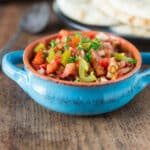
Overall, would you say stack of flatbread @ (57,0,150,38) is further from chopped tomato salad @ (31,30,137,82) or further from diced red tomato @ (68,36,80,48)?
diced red tomato @ (68,36,80,48)

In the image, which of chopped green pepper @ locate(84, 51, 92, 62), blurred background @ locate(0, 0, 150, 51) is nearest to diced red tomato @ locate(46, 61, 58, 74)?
chopped green pepper @ locate(84, 51, 92, 62)

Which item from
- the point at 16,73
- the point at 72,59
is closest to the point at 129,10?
the point at 72,59

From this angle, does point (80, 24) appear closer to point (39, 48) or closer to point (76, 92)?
point (39, 48)

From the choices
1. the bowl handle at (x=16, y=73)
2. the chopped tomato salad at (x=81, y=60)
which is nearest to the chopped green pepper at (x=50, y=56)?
the chopped tomato salad at (x=81, y=60)

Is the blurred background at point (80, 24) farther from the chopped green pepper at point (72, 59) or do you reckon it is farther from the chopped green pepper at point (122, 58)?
the chopped green pepper at point (72, 59)

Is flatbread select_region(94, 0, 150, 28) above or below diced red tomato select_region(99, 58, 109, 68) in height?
below
